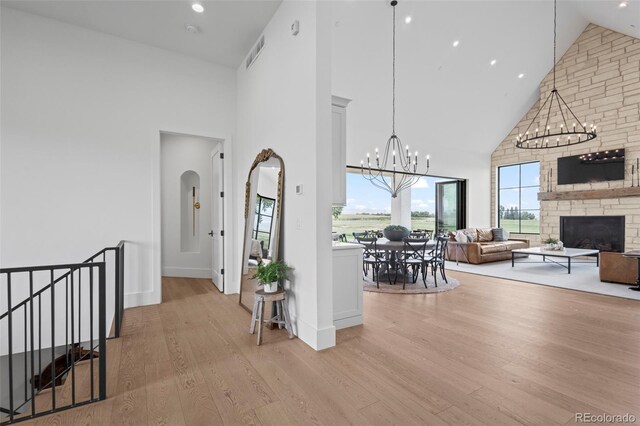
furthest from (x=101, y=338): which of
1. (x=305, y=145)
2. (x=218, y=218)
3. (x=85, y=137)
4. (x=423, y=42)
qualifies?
(x=423, y=42)

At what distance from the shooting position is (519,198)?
34.2 feet

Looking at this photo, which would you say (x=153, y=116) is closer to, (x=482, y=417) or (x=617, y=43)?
(x=482, y=417)

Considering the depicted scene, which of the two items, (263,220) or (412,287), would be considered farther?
(412,287)

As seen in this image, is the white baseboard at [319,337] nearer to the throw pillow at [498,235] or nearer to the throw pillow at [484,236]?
the throw pillow at [484,236]

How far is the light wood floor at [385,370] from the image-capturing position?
1.94 metres

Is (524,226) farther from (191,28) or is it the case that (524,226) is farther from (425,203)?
(191,28)

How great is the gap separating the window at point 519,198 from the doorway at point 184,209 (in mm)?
9798

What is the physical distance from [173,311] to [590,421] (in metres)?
4.15

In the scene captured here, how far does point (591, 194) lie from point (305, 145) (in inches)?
355

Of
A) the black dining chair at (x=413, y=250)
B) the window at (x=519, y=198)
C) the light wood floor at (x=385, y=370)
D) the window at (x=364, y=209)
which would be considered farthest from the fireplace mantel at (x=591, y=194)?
the black dining chair at (x=413, y=250)

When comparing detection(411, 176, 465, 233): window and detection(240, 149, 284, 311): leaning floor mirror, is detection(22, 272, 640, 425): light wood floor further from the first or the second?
detection(411, 176, 465, 233): window

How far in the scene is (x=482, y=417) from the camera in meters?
1.88

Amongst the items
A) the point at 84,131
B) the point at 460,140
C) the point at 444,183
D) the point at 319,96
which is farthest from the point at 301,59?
the point at 444,183

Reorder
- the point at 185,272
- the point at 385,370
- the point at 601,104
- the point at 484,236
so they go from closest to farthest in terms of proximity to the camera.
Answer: the point at 385,370 < the point at 185,272 < the point at 601,104 < the point at 484,236
